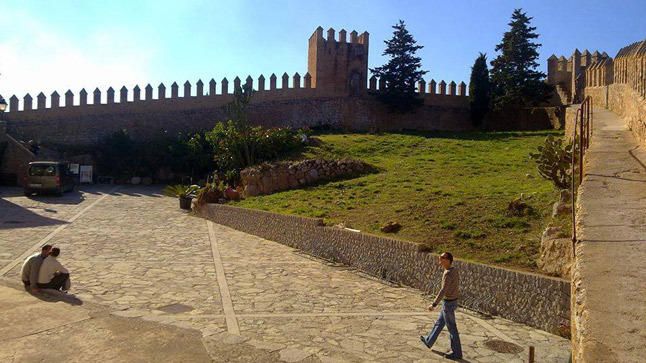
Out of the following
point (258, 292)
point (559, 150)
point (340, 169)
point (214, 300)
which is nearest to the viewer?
point (214, 300)

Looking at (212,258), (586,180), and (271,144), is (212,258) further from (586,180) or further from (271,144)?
(271,144)

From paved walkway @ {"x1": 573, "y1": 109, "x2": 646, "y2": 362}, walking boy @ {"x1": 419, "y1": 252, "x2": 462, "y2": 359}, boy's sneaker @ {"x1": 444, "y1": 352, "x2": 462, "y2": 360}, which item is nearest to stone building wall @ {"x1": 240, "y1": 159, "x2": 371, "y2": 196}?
paved walkway @ {"x1": 573, "y1": 109, "x2": 646, "y2": 362}

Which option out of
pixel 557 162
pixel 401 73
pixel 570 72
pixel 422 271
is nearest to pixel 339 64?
pixel 401 73

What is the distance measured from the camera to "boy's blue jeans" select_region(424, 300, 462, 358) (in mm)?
6254

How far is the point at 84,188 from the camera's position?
27.1m

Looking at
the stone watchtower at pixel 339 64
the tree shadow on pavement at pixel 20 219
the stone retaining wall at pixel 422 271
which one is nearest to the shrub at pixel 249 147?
the stone retaining wall at pixel 422 271

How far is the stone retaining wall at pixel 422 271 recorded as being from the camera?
7168mm

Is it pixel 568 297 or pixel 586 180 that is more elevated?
pixel 586 180

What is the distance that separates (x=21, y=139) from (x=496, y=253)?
30606 millimetres

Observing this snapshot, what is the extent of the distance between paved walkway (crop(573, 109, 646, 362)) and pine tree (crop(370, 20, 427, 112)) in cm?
2655

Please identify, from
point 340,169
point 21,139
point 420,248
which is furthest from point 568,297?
point 21,139

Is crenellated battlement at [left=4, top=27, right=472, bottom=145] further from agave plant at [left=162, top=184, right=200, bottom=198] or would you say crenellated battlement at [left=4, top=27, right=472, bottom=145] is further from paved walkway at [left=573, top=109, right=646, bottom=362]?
paved walkway at [left=573, top=109, right=646, bottom=362]

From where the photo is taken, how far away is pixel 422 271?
9.40 meters

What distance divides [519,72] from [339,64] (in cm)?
1096
